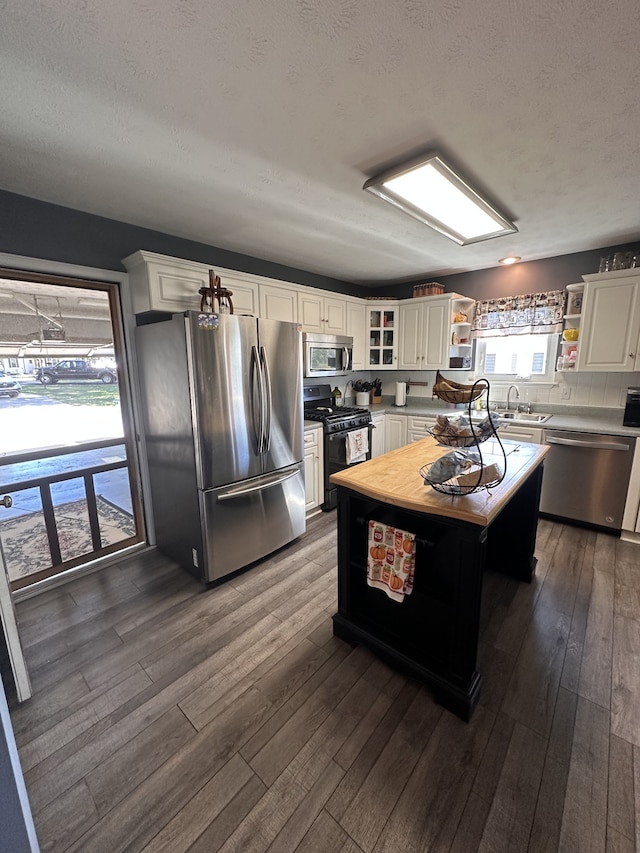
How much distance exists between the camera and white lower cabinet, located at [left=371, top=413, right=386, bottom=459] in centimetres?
408

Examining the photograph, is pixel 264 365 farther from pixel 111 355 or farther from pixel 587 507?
pixel 587 507

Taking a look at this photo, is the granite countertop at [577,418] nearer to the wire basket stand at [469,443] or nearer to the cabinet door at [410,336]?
the cabinet door at [410,336]

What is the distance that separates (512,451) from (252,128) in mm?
2189

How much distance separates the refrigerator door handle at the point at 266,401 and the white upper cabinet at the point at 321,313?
1.08m

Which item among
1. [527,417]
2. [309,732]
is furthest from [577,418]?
[309,732]

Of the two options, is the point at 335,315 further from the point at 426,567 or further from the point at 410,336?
the point at 426,567

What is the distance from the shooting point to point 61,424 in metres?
2.40

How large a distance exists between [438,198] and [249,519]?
2.39 m

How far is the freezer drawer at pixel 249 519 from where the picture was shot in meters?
2.32

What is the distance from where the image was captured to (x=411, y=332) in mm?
4227

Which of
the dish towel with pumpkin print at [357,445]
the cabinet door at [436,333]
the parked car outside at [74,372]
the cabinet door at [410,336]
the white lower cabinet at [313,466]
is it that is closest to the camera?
the parked car outside at [74,372]

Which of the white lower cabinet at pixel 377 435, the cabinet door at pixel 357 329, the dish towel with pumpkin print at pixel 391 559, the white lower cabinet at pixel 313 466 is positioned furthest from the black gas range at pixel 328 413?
the dish towel with pumpkin print at pixel 391 559

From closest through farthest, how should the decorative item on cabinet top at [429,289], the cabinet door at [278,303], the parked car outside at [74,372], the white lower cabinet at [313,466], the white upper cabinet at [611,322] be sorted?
the parked car outside at [74,372]
the white upper cabinet at [611,322]
the cabinet door at [278,303]
the white lower cabinet at [313,466]
the decorative item on cabinet top at [429,289]

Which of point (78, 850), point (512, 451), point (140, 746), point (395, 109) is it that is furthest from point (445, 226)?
point (78, 850)
